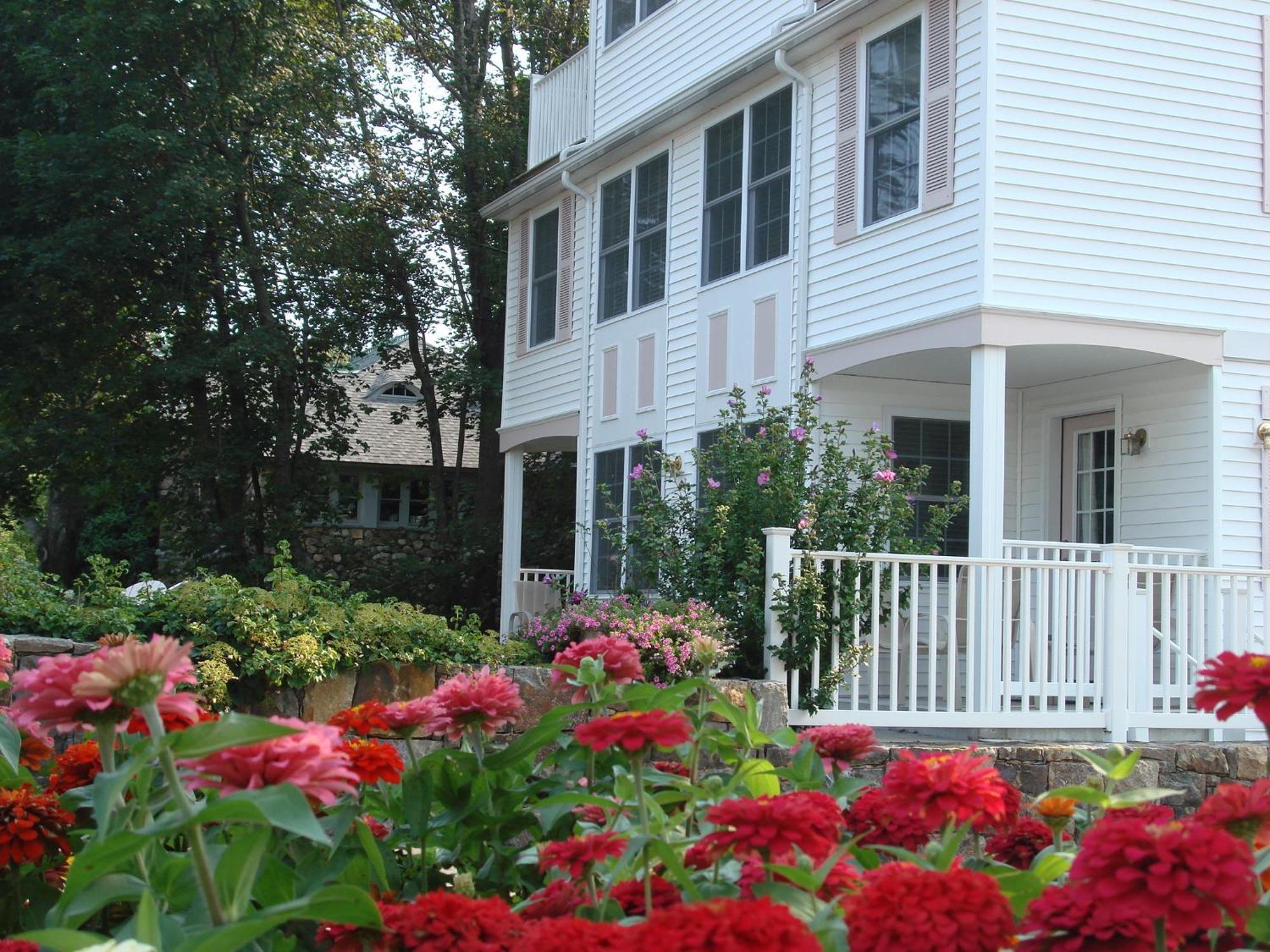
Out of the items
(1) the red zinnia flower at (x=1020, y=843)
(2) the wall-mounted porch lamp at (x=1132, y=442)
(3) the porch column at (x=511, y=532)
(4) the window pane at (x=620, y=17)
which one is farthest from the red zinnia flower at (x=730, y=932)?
(4) the window pane at (x=620, y=17)

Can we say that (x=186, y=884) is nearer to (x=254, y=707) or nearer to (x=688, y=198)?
(x=254, y=707)

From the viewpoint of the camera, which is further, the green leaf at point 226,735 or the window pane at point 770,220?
the window pane at point 770,220

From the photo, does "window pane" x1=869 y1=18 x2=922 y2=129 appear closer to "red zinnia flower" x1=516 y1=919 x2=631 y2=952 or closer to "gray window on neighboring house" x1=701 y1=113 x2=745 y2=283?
"gray window on neighboring house" x1=701 y1=113 x2=745 y2=283

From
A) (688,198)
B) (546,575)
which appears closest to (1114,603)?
(688,198)

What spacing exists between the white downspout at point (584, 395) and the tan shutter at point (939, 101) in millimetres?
5615

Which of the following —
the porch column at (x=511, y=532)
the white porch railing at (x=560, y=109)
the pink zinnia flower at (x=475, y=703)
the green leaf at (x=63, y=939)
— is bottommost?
the green leaf at (x=63, y=939)

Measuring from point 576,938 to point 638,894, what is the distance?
21.9 inches

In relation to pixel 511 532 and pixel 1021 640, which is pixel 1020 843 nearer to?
pixel 1021 640

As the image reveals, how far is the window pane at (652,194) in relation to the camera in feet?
46.0

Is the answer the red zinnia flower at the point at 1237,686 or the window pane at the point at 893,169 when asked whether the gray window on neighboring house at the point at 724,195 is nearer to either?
the window pane at the point at 893,169

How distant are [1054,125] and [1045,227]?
2.41ft

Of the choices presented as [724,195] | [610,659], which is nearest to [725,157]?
[724,195]

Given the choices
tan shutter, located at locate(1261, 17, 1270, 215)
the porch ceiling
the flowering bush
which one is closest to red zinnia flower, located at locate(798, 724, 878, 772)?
the flowering bush

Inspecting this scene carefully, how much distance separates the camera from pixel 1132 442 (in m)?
10.7
